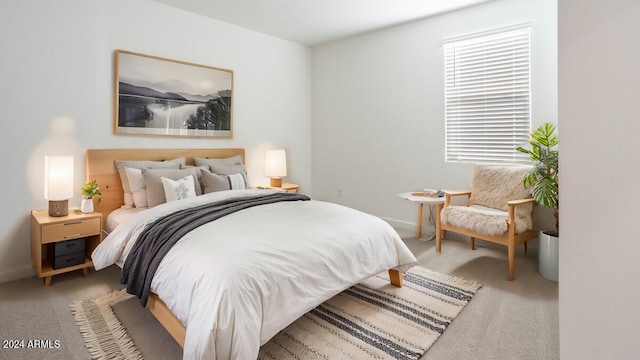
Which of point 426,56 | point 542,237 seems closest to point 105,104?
point 426,56

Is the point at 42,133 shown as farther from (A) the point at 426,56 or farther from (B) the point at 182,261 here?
(A) the point at 426,56

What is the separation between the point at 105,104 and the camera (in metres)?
3.37

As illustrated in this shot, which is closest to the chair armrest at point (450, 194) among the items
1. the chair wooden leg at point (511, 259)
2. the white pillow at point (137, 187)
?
the chair wooden leg at point (511, 259)

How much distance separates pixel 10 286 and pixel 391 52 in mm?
4604

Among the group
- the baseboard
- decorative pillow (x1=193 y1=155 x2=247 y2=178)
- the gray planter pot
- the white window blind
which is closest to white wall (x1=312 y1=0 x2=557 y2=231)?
the white window blind

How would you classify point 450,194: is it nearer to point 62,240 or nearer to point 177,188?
point 177,188

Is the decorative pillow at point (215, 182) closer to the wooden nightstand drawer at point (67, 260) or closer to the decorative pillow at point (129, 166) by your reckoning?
the decorative pillow at point (129, 166)

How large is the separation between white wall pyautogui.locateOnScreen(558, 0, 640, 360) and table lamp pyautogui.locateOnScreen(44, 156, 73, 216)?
3.41 m

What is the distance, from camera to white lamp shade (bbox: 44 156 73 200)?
9.14 feet

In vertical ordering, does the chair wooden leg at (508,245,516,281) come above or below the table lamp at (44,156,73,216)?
below

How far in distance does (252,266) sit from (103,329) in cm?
119

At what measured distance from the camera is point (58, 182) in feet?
9.22

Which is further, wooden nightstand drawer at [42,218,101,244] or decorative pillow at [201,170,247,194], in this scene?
decorative pillow at [201,170,247,194]

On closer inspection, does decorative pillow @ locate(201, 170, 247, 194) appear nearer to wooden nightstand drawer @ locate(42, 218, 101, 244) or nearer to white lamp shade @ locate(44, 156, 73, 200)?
wooden nightstand drawer @ locate(42, 218, 101, 244)
